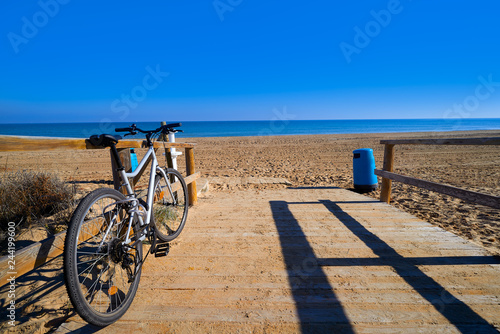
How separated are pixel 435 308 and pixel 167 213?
305cm

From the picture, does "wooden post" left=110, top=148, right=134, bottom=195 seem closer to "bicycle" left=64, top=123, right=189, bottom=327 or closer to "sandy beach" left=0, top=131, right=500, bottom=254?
"bicycle" left=64, top=123, right=189, bottom=327

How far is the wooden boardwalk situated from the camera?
6.40ft

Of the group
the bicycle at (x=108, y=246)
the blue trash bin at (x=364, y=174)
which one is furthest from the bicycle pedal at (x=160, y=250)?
the blue trash bin at (x=364, y=174)

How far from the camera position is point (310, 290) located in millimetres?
2316

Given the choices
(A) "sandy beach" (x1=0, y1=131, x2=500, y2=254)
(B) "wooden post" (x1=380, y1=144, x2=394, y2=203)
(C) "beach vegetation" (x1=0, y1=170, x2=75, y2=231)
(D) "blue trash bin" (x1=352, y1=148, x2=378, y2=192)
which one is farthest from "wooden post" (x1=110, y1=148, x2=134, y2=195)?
(D) "blue trash bin" (x1=352, y1=148, x2=378, y2=192)

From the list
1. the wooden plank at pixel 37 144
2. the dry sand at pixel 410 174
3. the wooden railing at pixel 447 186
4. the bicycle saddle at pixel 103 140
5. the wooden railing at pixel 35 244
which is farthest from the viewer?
the dry sand at pixel 410 174

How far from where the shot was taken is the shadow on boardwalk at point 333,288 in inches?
76.2

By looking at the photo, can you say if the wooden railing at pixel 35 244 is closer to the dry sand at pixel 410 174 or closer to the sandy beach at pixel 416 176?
the dry sand at pixel 410 174

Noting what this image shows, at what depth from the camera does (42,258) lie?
68.6 inches

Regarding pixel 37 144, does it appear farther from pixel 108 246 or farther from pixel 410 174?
pixel 410 174

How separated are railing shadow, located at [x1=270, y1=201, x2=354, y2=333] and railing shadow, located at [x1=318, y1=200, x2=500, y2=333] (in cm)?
23

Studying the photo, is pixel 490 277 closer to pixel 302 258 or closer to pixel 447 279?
pixel 447 279

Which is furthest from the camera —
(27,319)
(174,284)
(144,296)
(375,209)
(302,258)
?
(375,209)

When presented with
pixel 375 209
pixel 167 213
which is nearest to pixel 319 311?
pixel 167 213
